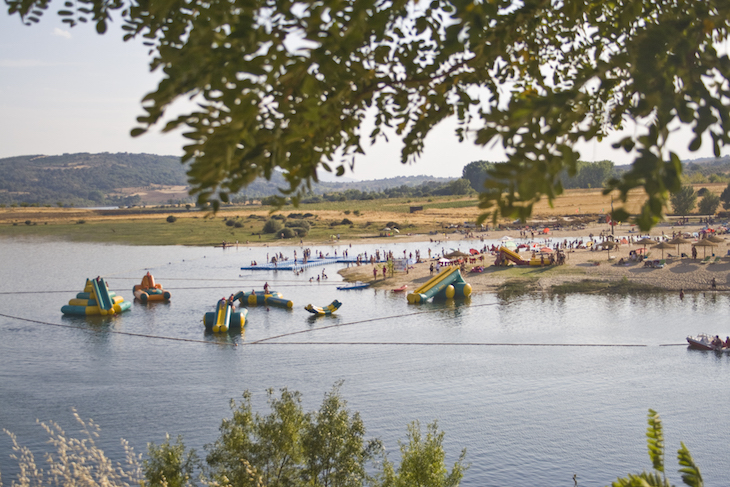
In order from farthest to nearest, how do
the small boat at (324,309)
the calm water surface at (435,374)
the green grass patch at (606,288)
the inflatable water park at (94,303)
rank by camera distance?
1. the green grass patch at (606,288)
2. the inflatable water park at (94,303)
3. the small boat at (324,309)
4. the calm water surface at (435,374)

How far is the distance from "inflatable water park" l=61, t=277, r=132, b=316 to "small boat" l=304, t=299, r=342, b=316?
44.2ft

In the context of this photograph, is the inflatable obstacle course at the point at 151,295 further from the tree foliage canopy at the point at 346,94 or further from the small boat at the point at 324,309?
the tree foliage canopy at the point at 346,94

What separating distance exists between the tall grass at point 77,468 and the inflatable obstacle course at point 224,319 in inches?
560

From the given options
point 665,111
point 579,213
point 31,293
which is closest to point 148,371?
point 31,293

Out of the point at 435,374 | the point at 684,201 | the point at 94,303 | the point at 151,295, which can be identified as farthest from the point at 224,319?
the point at 684,201

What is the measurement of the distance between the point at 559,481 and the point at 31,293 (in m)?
45.1

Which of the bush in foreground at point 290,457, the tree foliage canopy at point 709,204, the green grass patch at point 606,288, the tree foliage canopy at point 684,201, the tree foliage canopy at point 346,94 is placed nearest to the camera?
the tree foliage canopy at point 346,94

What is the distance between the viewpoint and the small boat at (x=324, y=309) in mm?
41312

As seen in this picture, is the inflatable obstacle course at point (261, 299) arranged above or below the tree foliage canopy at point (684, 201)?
below

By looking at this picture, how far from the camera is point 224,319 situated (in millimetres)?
38250

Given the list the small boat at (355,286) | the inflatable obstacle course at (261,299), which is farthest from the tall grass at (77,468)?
the small boat at (355,286)

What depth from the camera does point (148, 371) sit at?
30422 mm

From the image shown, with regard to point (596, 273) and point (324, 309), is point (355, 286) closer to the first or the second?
point (324, 309)

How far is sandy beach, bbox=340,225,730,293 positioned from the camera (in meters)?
48.2
